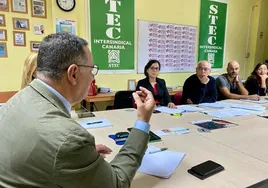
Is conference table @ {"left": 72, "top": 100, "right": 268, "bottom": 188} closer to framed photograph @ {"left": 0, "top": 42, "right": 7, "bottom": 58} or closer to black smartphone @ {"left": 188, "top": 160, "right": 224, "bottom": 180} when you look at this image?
black smartphone @ {"left": 188, "top": 160, "right": 224, "bottom": 180}

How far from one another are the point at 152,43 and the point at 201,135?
2.63 meters

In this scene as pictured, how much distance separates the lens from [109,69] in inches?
138

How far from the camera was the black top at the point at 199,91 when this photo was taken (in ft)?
9.42

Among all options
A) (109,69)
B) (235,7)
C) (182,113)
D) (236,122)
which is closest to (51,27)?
(109,69)

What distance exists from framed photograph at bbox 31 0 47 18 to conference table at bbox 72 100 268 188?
1810 millimetres

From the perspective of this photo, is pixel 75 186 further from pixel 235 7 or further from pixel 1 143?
pixel 235 7

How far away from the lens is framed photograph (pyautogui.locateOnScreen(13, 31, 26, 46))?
9.25ft

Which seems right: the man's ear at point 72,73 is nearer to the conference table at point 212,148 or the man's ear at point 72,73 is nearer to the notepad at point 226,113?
the conference table at point 212,148

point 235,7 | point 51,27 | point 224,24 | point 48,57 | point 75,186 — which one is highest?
point 235,7

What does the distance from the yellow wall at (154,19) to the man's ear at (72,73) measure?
251 cm

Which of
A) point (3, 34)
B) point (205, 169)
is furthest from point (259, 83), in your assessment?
point (3, 34)

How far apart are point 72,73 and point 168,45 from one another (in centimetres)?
344

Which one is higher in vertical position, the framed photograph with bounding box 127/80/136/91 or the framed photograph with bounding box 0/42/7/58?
the framed photograph with bounding box 0/42/7/58

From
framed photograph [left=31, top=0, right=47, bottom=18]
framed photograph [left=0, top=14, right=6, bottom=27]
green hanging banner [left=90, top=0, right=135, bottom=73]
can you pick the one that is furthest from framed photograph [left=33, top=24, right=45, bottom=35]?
green hanging banner [left=90, top=0, right=135, bottom=73]
